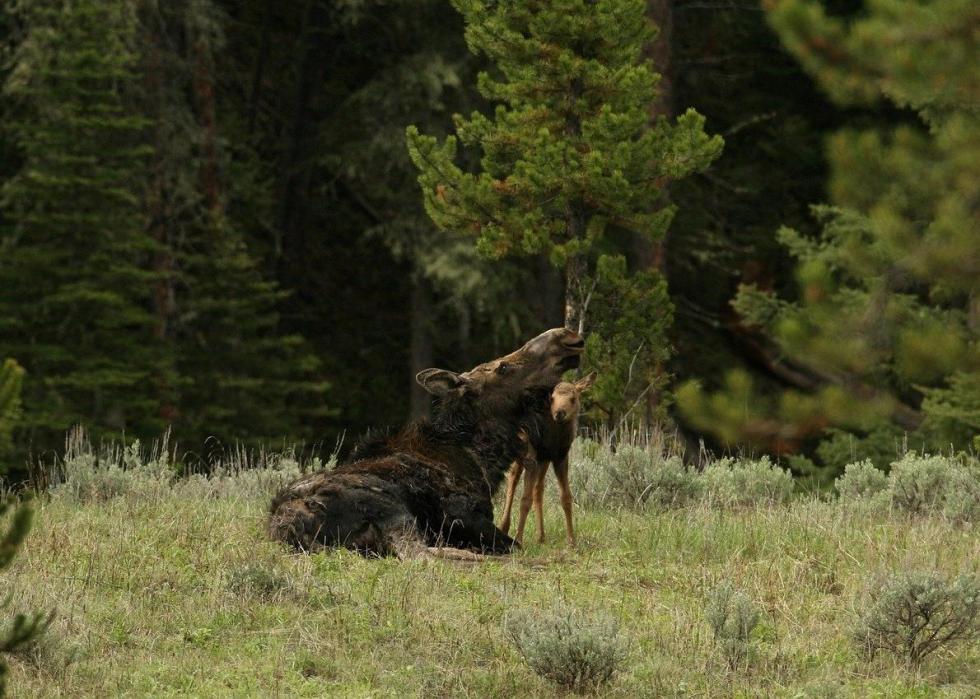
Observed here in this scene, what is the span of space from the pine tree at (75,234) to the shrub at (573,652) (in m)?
14.9

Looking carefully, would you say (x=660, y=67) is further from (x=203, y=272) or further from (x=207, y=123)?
(x=203, y=272)

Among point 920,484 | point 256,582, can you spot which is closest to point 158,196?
point 920,484

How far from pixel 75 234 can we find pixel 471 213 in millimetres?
8712

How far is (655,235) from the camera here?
48.2 feet

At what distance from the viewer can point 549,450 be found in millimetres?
9414

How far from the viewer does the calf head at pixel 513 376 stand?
31.2ft

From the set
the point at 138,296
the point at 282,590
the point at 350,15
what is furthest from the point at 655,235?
the point at 350,15

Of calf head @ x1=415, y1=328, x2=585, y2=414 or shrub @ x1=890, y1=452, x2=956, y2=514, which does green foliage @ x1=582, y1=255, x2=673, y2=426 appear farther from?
calf head @ x1=415, y1=328, x2=585, y2=414

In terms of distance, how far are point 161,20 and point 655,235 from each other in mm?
10729

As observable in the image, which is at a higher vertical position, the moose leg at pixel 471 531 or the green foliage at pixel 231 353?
the moose leg at pixel 471 531

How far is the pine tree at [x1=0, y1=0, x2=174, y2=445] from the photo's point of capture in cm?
2105

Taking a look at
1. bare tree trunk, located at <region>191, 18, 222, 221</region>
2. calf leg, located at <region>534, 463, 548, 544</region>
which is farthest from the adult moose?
bare tree trunk, located at <region>191, 18, 222, 221</region>

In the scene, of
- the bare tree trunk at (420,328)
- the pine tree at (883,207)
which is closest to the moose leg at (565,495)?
the pine tree at (883,207)

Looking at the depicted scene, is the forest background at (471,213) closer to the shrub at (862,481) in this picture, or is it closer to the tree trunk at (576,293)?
the tree trunk at (576,293)
